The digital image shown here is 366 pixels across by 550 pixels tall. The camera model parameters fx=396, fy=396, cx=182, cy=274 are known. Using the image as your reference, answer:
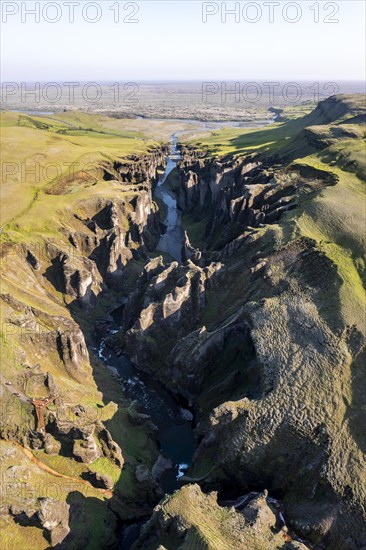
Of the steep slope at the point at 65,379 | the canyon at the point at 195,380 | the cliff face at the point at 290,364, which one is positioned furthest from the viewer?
the cliff face at the point at 290,364

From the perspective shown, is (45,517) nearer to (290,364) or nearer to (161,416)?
(161,416)

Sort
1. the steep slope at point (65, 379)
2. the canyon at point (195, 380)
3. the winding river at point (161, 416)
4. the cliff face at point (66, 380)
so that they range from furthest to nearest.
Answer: the winding river at point (161, 416) → the cliff face at point (66, 380) → the steep slope at point (65, 379) → the canyon at point (195, 380)

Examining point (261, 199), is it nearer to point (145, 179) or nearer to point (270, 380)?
point (270, 380)

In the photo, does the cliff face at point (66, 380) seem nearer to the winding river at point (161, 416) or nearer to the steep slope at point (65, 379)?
the steep slope at point (65, 379)

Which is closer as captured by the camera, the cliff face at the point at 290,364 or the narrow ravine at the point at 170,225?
the cliff face at the point at 290,364

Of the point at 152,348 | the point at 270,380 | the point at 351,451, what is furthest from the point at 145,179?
the point at 351,451

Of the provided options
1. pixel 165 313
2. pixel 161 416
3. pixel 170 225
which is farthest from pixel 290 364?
pixel 170 225

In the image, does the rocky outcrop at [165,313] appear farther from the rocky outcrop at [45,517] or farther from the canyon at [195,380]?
the rocky outcrop at [45,517]

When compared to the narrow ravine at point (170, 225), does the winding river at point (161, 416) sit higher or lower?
lower

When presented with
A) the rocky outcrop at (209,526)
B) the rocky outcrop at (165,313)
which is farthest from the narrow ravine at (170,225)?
the rocky outcrop at (209,526)
